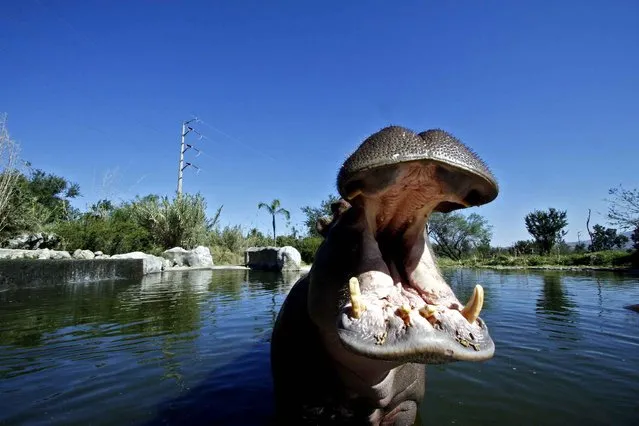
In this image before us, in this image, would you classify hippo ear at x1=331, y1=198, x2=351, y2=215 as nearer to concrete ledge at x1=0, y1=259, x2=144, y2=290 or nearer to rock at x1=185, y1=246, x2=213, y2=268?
concrete ledge at x1=0, y1=259, x2=144, y2=290

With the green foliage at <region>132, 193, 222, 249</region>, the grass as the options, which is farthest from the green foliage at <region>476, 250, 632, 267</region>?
the green foliage at <region>132, 193, 222, 249</region>

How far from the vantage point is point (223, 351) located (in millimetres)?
4895

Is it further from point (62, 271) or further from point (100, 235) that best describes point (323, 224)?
point (100, 235)

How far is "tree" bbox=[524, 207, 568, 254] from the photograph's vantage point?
4100 cm

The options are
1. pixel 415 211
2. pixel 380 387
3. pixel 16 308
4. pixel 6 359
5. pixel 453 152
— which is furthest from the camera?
pixel 16 308

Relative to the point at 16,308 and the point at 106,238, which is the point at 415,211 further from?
the point at 106,238

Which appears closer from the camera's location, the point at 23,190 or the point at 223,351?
the point at 223,351

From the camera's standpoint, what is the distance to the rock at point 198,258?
2475 cm

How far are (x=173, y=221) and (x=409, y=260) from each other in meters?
27.9

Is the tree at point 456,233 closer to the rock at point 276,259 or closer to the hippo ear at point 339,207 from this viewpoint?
the rock at point 276,259

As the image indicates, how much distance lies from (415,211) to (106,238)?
74.5 ft

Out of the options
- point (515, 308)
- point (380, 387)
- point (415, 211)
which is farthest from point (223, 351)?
point (515, 308)

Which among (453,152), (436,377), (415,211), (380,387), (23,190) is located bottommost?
(436,377)

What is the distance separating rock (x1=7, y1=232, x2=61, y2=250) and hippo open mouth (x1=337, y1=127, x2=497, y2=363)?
20635mm
